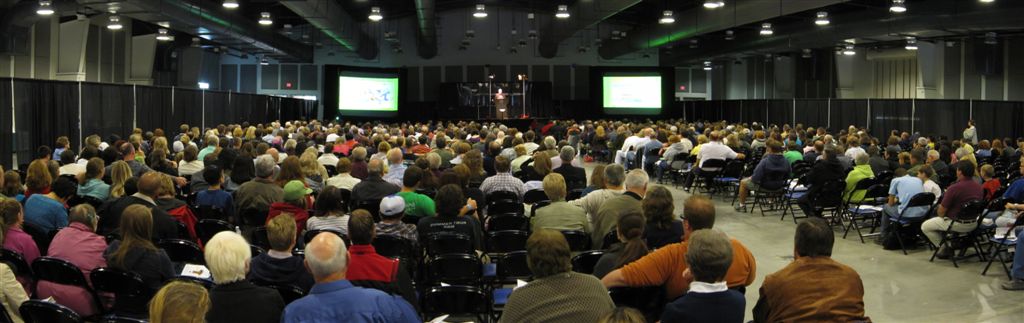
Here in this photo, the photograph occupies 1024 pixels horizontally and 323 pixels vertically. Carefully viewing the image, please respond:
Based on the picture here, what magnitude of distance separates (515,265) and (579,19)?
67.9 feet

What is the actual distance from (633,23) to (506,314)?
1450 inches

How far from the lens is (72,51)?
76.1 ft

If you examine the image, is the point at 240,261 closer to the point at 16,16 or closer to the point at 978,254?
the point at 978,254

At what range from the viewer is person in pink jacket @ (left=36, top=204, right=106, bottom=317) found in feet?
18.8

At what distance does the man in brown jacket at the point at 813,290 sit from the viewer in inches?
169

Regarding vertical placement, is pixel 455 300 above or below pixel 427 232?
below

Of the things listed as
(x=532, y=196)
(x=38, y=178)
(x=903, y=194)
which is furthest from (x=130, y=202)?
(x=903, y=194)

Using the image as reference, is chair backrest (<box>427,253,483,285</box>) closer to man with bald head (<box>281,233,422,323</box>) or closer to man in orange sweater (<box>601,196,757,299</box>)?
man in orange sweater (<box>601,196,757,299</box>)

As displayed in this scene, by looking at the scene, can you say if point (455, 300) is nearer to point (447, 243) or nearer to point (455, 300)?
point (455, 300)

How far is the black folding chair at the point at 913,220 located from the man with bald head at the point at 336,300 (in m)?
7.83

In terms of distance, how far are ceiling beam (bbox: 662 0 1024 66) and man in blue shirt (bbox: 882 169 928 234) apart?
911 cm

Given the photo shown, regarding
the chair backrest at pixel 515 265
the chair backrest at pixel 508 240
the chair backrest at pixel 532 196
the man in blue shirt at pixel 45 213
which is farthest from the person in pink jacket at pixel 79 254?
the chair backrest at pixel 532 196

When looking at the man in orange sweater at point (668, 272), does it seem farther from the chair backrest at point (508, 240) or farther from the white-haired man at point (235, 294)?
the chair backrest at point (508, 240)

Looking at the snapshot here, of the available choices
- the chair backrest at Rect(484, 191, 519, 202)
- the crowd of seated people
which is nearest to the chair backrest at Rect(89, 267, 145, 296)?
the crowd of seated people
